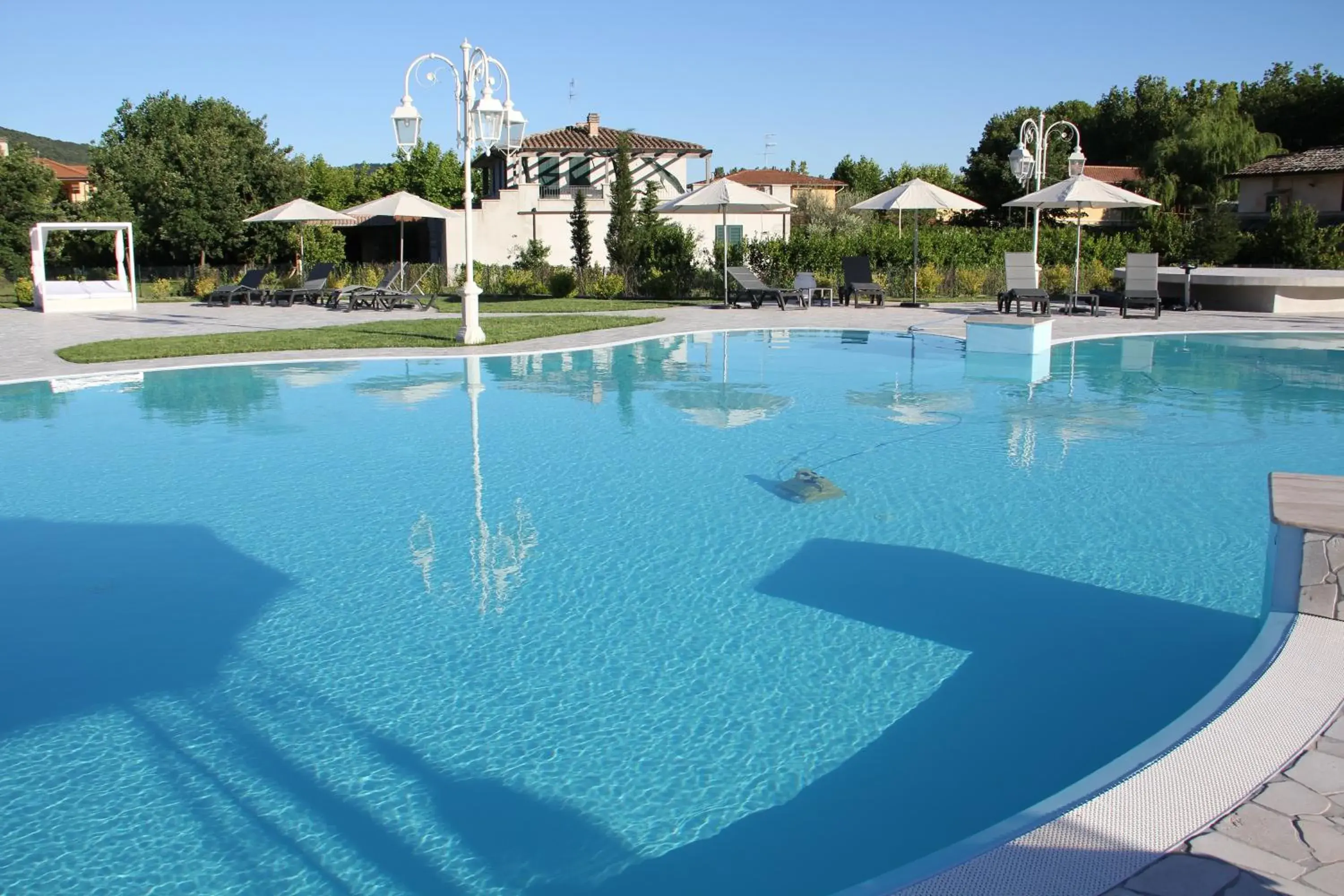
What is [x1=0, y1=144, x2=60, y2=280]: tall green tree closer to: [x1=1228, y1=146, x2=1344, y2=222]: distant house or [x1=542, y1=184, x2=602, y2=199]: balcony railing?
[x1=542, y1=184, x2=602, y2=199]: balcony railing

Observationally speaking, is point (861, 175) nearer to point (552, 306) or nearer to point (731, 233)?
point (731, 233)

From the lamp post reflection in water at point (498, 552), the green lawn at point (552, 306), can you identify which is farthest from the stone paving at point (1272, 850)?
the green lawn at point (552, 306)

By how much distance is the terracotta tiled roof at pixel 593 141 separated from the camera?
40438 millimetres

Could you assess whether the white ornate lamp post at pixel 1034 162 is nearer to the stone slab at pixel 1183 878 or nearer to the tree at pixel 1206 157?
the stone slab at pixel 1183 878

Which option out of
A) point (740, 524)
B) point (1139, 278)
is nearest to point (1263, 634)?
point (740, 524)

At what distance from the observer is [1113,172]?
58281mm

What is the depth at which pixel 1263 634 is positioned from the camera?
4500 millimetres

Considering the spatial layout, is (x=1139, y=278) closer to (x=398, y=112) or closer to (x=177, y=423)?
(x=398, y=112)

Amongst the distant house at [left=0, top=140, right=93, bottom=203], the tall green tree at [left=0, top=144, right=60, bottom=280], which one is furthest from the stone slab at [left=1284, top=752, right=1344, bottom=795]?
the distant house at [left=0, top=140, right=93, bottom=203]

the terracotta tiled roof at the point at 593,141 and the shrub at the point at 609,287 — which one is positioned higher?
the terracotta tiled roof at the point at 593,141

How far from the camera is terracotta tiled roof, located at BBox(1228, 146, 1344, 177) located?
37.3 metres

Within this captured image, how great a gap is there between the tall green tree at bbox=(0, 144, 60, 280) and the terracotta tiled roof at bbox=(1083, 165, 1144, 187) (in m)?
48.1

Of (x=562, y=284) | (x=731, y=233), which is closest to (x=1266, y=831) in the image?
(x=562, y=284)

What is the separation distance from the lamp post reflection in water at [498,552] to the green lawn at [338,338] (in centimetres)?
864
